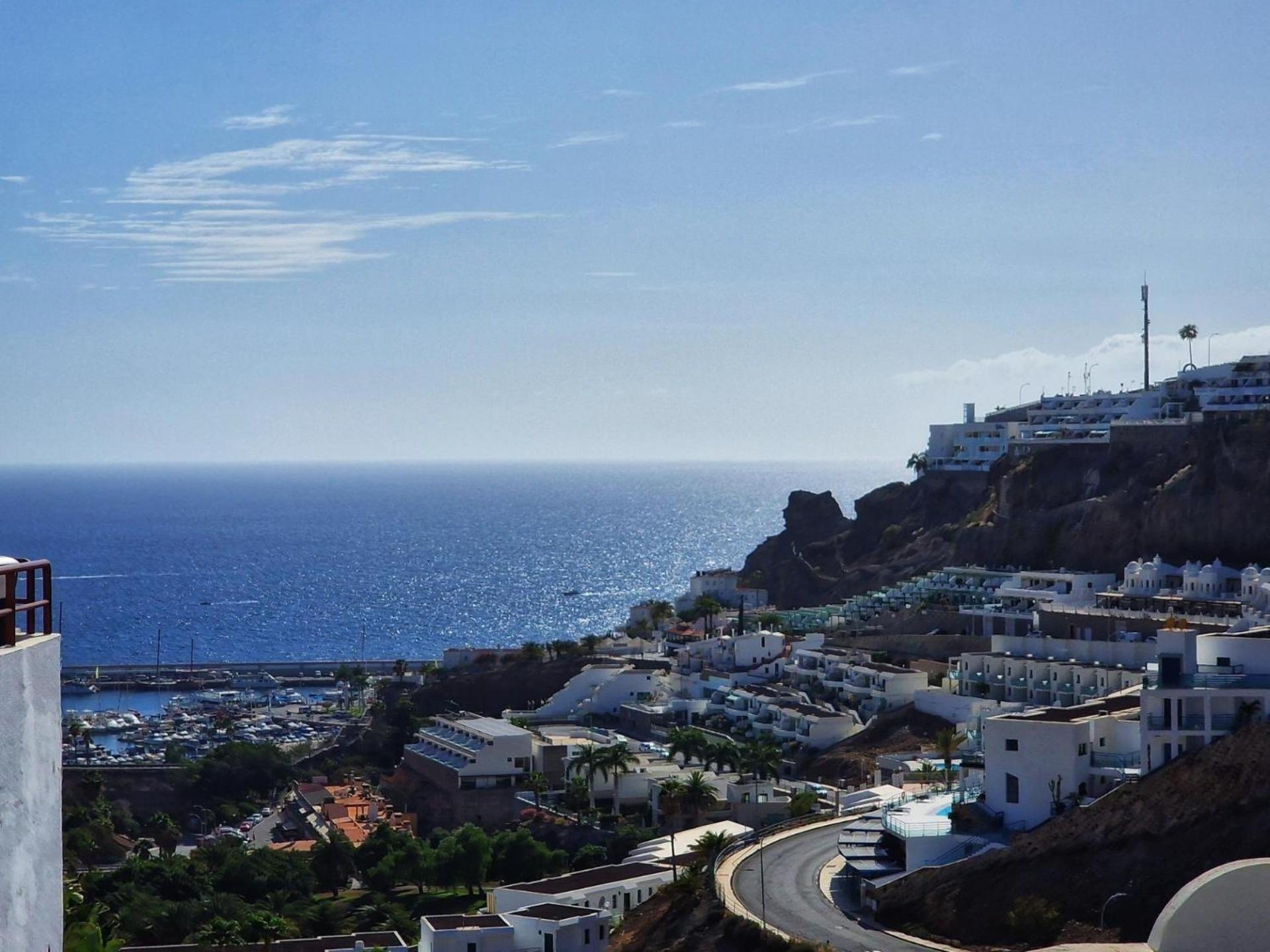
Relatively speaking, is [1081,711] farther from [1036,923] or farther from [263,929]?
[263,929]

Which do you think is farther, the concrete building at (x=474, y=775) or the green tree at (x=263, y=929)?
the concrete building at (x=474, y=775)

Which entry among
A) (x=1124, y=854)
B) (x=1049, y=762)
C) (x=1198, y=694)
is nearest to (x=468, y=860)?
(x=1049, y=762)

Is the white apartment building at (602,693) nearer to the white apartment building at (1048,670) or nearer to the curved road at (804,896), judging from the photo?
the white apartment building at (1048,670)

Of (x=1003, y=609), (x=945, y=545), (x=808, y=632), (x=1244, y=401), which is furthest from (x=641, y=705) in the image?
(x=1244, y=401)

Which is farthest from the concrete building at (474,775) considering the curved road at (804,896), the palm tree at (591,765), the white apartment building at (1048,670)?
the curved road at (804,896)

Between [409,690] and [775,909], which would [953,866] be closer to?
[775,909]
